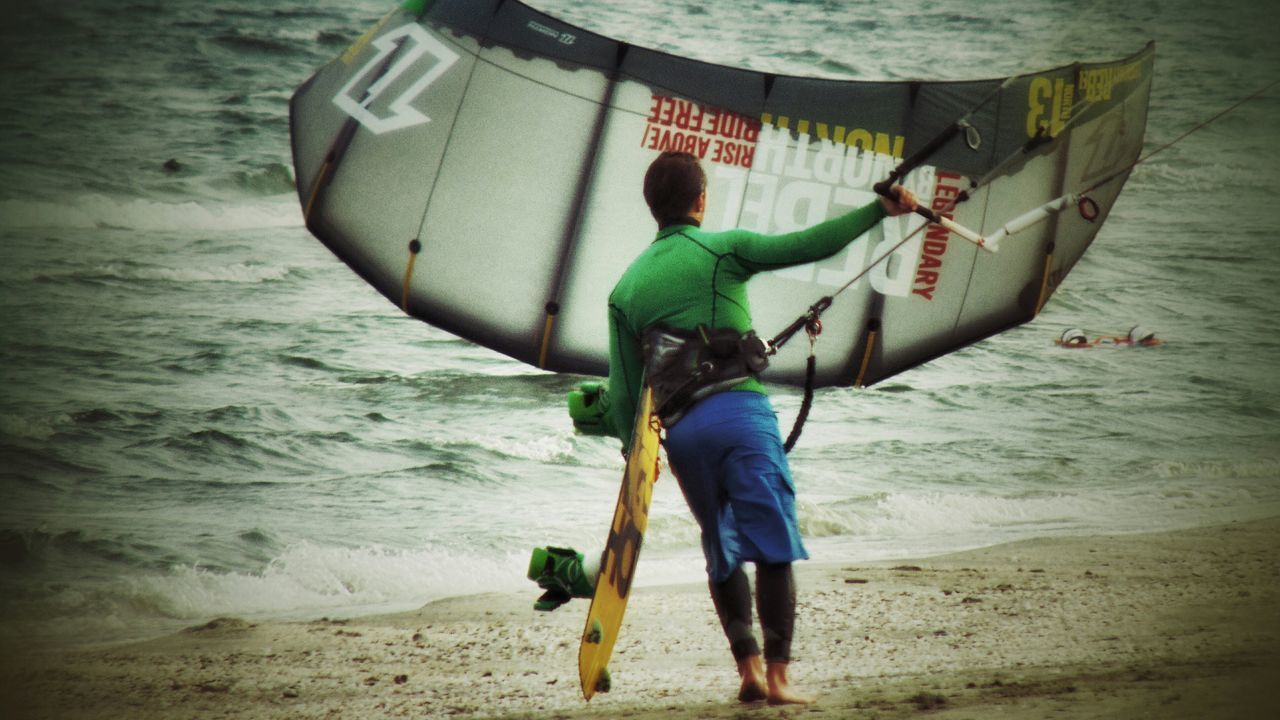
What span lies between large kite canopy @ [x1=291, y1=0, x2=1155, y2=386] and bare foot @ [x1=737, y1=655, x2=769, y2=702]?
2.58m

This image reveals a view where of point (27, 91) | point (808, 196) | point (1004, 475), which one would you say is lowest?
point (27, 91)

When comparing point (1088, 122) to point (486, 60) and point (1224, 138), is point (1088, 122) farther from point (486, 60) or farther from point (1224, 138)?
point (1224, 138)

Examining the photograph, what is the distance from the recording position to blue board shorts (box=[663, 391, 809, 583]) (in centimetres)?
318

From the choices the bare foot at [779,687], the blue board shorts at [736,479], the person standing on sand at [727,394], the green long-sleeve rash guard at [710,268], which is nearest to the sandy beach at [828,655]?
the bare foot at [779,687]

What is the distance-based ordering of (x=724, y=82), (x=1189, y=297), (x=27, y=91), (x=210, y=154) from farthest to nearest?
1. (x=27, y=91)
2. (x=210, y=154)
3. (x=1189, y=297)
4. (x=724, y=82)

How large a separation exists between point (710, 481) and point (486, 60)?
10.2ft

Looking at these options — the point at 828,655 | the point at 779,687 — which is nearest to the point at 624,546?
the point at 779,687

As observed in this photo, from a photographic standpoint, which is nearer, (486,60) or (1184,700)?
(1184,700)

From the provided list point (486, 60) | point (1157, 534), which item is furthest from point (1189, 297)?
point (486, 60)

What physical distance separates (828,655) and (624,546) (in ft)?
4.25

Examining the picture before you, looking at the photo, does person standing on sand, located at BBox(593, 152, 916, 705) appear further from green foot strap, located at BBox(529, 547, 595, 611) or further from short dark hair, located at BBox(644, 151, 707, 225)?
green foot strap, located at BBox(529, 547, 595, 611)

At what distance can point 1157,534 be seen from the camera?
6.43 meters

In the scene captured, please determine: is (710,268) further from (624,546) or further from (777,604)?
(777,604)

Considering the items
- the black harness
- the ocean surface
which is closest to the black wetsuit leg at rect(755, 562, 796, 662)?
the black harness
